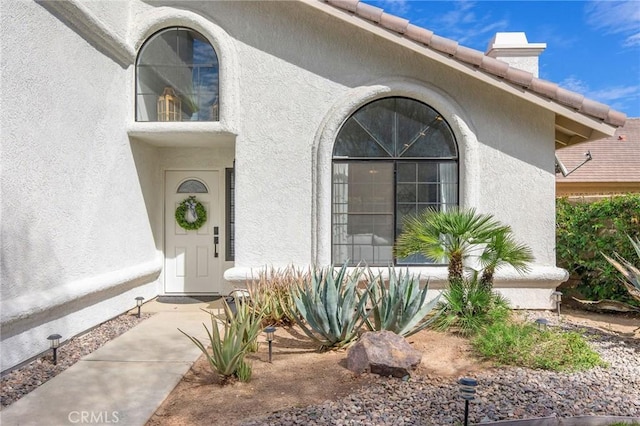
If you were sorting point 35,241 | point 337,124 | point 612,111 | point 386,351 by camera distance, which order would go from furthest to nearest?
point 337,124, point 612,111, point 35,241, point 386,351

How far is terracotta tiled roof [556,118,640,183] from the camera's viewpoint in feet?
53.0

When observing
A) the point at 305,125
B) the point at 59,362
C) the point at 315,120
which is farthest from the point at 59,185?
the point at 315,120

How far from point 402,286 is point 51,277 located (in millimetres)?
4935

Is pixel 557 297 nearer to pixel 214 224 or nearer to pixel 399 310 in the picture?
pixel 399 310

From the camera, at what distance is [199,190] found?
9.12 metres

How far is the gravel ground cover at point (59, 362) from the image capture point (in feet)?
14.7

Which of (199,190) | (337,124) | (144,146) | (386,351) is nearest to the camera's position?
(386,351)

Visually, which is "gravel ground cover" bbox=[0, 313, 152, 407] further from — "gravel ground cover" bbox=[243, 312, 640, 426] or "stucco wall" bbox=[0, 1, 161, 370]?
"gravel ground cover" bbox=[243, 312, 640, 426]

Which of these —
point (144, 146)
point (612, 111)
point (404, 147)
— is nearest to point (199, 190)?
point (144, 146)

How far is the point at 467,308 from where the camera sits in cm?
633

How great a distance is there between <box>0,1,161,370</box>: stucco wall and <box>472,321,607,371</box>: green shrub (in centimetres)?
589

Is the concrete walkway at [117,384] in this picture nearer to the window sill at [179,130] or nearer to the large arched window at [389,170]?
the large arched window at [389,170]

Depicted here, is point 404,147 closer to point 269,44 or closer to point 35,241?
point 269,44

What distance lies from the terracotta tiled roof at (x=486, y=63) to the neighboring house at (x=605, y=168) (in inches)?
342
